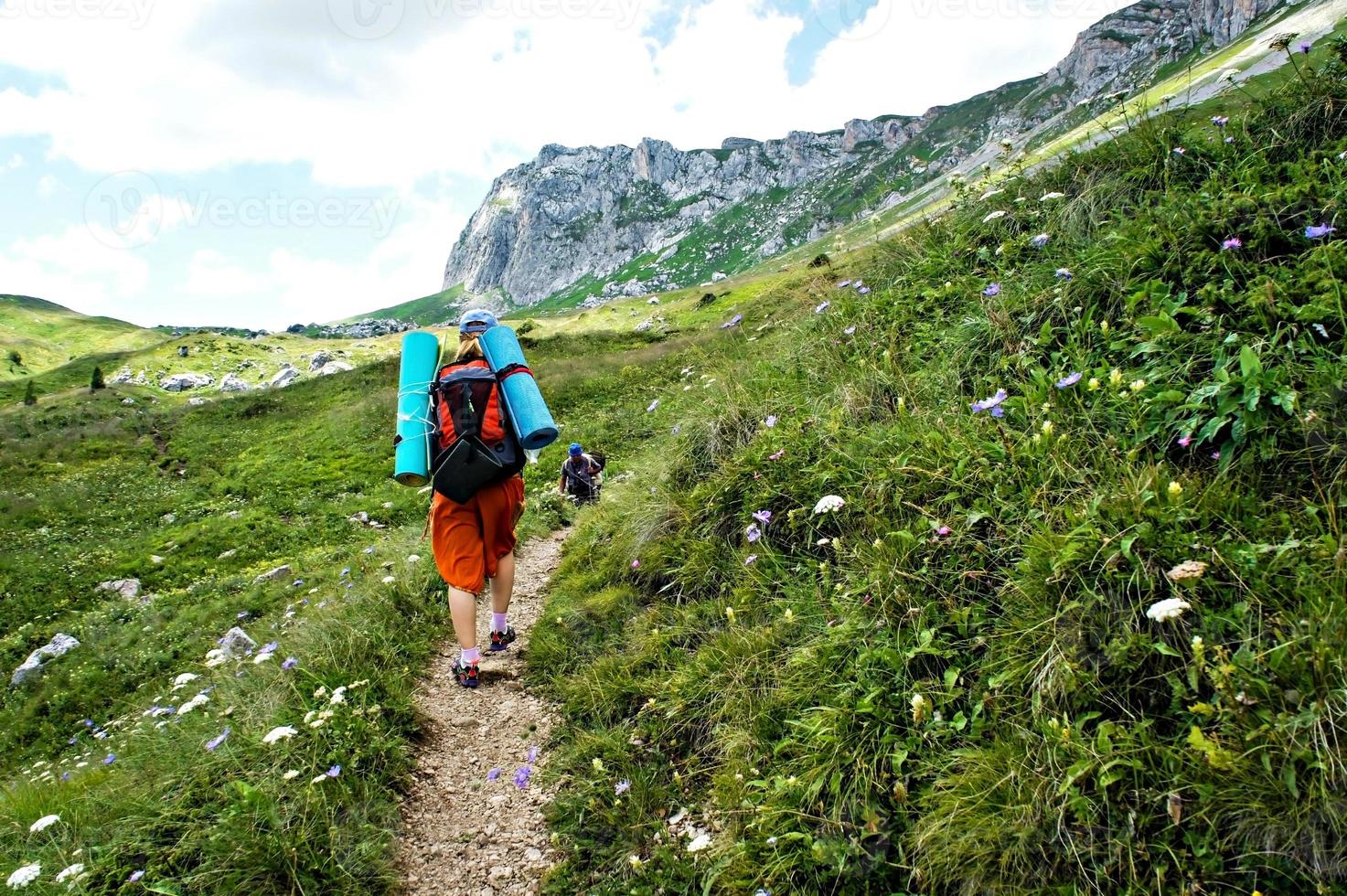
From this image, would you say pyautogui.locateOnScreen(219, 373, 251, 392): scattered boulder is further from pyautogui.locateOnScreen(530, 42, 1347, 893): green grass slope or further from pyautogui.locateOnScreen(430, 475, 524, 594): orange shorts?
pyautogui.locateOnScreen(530, 42, 1347, 893): green grass slope

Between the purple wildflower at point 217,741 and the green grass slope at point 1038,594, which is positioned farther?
the purple wildflower at point 217,741

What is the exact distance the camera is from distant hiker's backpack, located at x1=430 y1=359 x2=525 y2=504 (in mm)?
5215

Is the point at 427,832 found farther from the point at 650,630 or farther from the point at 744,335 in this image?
the point at 744,335

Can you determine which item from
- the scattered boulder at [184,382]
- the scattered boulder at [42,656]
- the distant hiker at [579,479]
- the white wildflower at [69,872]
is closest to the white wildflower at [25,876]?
the white wildflower at [69,872]

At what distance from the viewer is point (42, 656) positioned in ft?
39.3

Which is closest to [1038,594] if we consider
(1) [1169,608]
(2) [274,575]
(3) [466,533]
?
(1) [1169,608]

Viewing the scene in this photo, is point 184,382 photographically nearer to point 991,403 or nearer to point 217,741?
point 217,741

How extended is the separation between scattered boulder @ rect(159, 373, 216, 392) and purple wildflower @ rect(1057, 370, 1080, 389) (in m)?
83.2

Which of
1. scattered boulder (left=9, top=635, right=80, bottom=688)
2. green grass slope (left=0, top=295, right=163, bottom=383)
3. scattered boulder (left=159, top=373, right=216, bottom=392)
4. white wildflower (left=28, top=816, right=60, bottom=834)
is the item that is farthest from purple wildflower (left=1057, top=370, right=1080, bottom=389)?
green grass slope (left=0, top=295, right=163, bottom=383)

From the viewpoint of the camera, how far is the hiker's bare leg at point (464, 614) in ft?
17.7

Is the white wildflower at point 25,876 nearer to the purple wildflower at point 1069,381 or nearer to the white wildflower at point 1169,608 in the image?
the white wildflower at point 1169,608

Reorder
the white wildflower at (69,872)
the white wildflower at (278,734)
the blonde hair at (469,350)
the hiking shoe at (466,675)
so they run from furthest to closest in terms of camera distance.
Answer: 1. the blonde hair at (469,350)
2. the hiking shoe at (466,675)
3. the white wildflower at (278,734)
4. the white wildflower at (69,872)

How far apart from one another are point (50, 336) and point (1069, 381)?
594ft

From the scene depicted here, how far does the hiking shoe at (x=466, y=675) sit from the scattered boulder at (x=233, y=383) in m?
80.3
